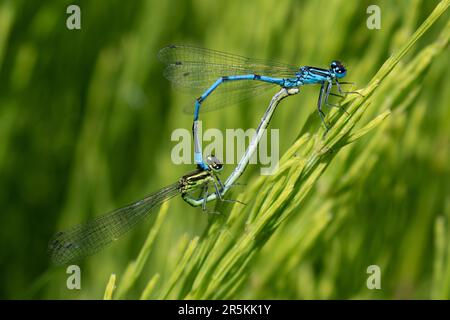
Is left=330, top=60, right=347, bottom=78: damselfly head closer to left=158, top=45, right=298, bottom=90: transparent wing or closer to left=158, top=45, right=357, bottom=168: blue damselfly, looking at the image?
left=158, top=45, right=357, bottom=168: blue damselfly

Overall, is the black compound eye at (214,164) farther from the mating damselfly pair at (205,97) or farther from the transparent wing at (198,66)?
the transparent wing at (198,66)

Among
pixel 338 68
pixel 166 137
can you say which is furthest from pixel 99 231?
pixel 338 68

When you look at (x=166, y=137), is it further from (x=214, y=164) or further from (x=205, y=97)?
(x=214, y=164)

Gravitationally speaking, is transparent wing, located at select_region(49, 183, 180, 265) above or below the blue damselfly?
below

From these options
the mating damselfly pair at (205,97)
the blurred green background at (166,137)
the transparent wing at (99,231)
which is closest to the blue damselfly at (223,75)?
the mating damselfly pair at (205,97)

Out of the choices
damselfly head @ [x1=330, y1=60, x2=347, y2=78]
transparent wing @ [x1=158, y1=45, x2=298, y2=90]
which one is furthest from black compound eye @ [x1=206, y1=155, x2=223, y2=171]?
damselfly head @ [x1=330, y1=60, x2=347, y2=78]
